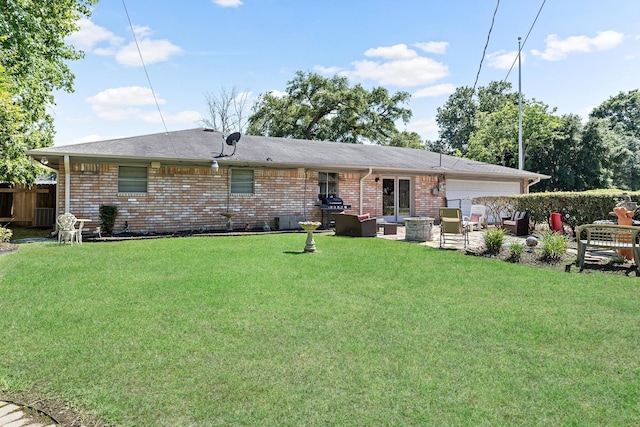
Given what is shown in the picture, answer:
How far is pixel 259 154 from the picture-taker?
14.4 m

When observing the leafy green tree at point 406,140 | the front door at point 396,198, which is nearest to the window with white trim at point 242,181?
the front door at point 396,198

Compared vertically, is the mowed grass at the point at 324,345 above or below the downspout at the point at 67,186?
below

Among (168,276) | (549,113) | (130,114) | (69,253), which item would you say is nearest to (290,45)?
(130,114)

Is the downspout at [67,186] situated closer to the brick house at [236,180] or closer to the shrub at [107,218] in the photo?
the brick house at [236,180]

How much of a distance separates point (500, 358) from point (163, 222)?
11623 millimetres

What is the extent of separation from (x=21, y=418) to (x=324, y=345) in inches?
86.5

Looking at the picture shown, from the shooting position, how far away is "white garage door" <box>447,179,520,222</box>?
1758cm

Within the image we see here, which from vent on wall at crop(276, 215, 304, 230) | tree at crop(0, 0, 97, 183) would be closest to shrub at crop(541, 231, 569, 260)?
vent on wall at crop(276, 215, 304, 230)

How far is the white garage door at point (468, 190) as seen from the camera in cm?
1758

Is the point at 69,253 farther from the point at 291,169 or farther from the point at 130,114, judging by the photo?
the point at 130,114

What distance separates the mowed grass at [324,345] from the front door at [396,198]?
33.0ft

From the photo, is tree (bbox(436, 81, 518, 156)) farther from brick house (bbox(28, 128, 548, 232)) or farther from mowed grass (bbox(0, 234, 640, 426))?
mowed grass (bbox(0, 234, 640, 426))

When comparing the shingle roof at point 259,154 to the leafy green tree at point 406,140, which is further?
the leafy green tree at point 406,140

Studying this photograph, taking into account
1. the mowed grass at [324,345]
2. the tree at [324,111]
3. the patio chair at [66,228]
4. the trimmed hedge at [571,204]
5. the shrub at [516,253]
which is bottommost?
the mowed grass at [324,345]
